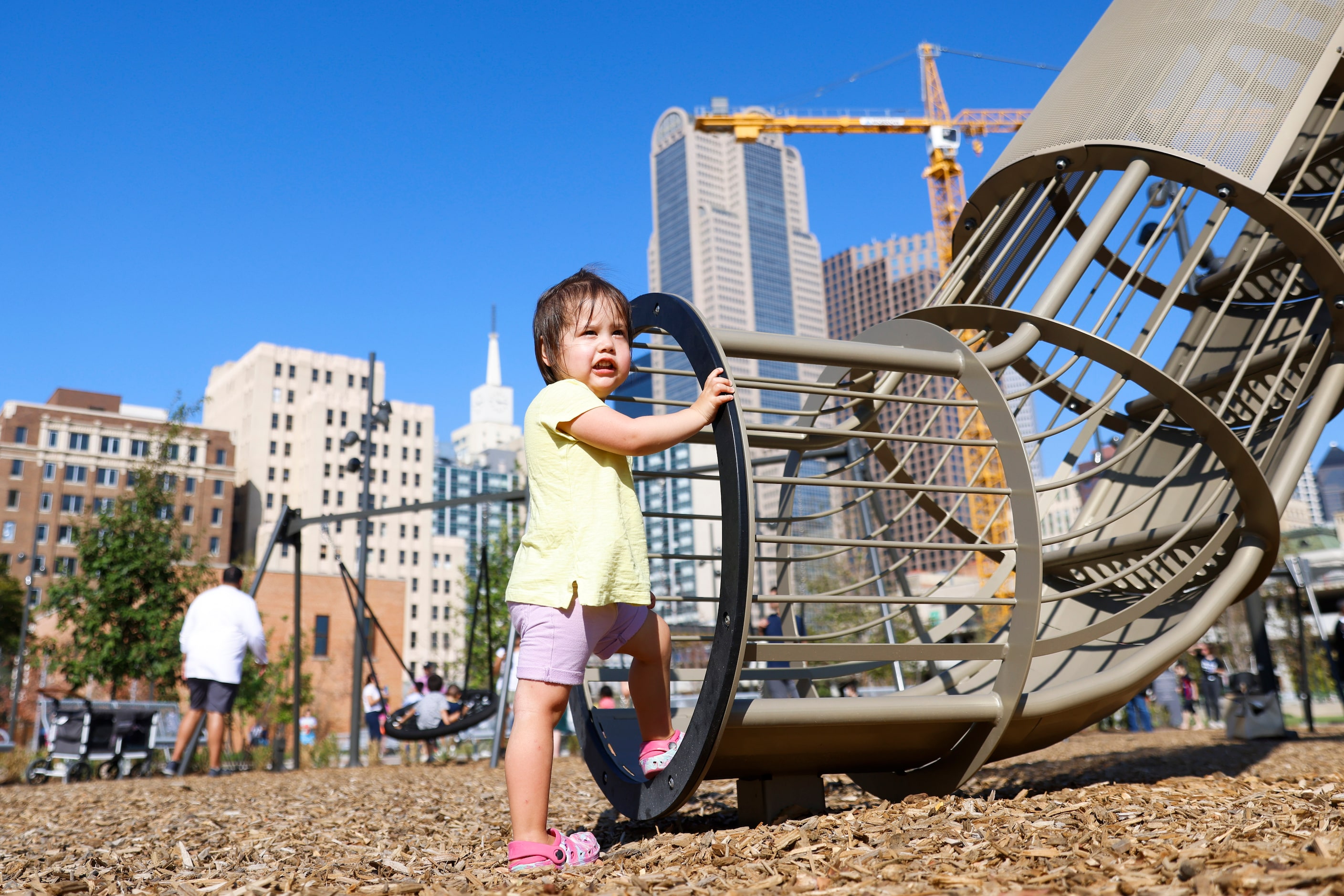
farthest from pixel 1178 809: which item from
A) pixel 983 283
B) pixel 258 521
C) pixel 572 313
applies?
pixel 258 521

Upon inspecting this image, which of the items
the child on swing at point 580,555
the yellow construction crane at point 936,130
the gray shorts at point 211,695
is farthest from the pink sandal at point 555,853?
the yellow construction crane at point 936,130

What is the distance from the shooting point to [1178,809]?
2.35 m

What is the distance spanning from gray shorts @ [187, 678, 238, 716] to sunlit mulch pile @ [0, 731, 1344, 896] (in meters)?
2.52

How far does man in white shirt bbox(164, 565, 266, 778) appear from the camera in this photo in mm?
7270

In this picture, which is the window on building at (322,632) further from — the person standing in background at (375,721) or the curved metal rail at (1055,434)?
the curved metal rail at (1055,434)

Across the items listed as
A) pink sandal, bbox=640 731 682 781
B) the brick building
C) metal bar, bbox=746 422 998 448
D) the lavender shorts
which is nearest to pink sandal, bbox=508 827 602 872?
pink sandal, bbox=640 731 682 781

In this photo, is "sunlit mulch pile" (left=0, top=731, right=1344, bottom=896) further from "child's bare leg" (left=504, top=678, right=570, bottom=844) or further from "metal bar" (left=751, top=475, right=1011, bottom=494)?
"metal bar" (left=751, top=475, right=1011, bottom=494)

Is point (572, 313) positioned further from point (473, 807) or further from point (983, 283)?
point (473, 807)

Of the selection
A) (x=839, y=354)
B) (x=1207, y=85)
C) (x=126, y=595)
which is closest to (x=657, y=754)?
(x=839, y=354)

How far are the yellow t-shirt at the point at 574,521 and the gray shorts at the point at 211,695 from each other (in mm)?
5681

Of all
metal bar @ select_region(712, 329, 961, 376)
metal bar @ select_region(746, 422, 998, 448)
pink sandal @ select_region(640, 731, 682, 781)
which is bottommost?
pink sandal @ select_region(640, 731, 682, 781)

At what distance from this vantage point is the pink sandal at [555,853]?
2307 mm

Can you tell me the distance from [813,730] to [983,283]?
243 centimetres

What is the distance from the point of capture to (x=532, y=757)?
2.37 metres
